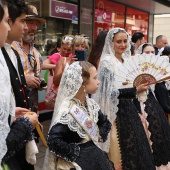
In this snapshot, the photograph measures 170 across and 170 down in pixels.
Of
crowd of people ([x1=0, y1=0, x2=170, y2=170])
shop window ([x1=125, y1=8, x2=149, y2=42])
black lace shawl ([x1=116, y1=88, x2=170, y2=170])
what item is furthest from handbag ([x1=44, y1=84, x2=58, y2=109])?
shop window ([x1=125, y1=8, x2=149, y2=42])

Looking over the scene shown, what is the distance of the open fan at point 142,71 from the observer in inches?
107

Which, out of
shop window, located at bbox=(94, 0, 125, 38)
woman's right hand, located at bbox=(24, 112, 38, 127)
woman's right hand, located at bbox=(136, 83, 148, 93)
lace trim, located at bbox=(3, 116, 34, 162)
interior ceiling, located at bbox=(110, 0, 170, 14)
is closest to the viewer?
lace trim, located at bbox=(3, 116, 34, 162)

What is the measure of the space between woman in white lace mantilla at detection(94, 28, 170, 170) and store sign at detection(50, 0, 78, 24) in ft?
12.1

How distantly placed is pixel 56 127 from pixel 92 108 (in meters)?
0.39

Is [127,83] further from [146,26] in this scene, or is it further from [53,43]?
[146,26]

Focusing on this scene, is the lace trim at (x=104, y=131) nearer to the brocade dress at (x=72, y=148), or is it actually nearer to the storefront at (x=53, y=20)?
the brocade dress at (x=72, y=148)

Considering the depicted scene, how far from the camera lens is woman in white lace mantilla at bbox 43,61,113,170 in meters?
1.89

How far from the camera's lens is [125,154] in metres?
2.63

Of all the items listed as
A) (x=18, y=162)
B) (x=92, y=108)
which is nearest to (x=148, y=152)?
(x=92, y=108)

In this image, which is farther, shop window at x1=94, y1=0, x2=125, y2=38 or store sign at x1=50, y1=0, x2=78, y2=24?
shop window at x1=94, y1=0, x2=125, y2=38

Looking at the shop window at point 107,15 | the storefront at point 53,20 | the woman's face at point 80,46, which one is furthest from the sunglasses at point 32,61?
the shop window at point 107,15

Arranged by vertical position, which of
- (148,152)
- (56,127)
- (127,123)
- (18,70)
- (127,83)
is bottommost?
(148,152)

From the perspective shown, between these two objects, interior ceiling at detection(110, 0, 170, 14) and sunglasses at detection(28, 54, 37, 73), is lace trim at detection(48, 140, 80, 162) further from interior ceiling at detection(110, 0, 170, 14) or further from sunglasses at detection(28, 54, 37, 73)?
interior ceiling at detection(110, 0, 170, 14)

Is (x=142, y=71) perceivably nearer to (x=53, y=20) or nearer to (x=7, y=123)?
(x=7, y=123)
